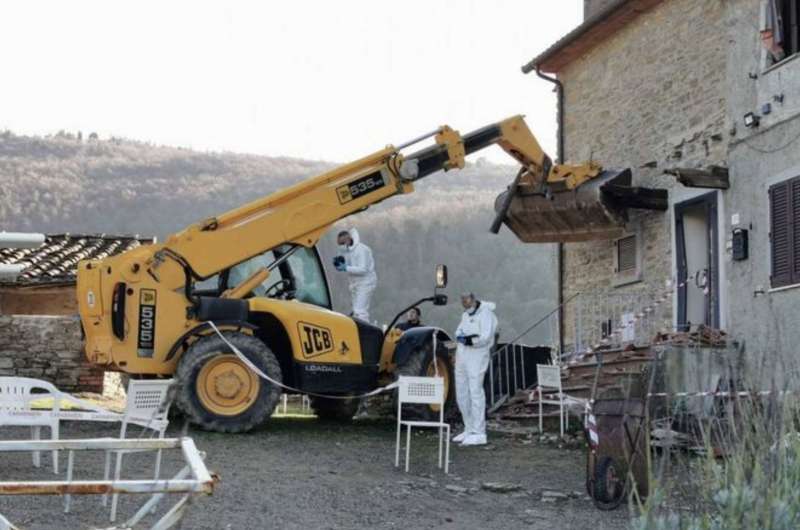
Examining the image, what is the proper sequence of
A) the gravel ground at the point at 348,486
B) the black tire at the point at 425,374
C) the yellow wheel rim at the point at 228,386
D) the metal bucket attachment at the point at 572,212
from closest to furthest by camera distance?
the gravel ground at the point at 348,486
the yellow wheel rim at the point at 228,386
the black tire at the point at 425,374
the metal bucket attachment at the point at 572,212

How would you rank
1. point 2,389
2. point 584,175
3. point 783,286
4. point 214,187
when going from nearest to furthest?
point 2,389 < point 783,286 < point 584,175 < point 214,187

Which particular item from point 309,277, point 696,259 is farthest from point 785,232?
point 309,277

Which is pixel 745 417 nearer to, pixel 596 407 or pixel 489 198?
pixel 596 407

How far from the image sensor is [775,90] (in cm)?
1333

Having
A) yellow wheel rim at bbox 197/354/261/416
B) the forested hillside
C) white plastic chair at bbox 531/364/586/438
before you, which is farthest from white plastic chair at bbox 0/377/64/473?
the forested hillside

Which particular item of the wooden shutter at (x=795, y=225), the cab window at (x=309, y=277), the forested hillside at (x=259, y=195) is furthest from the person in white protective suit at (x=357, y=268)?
the forested hillside at (x=259, y=195)

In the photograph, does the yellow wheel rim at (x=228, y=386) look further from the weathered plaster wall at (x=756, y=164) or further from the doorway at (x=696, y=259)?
the doorway at (x=696, y=259)

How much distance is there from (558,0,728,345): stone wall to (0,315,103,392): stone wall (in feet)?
25.5

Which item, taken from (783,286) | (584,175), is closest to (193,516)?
(783,286)

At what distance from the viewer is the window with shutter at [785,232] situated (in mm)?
12797

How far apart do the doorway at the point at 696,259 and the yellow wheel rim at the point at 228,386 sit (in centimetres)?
571

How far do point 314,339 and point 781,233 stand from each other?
5317 mm

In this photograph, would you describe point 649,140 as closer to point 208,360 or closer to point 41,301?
point 208,360

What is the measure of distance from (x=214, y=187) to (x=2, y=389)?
6800 centimetres
